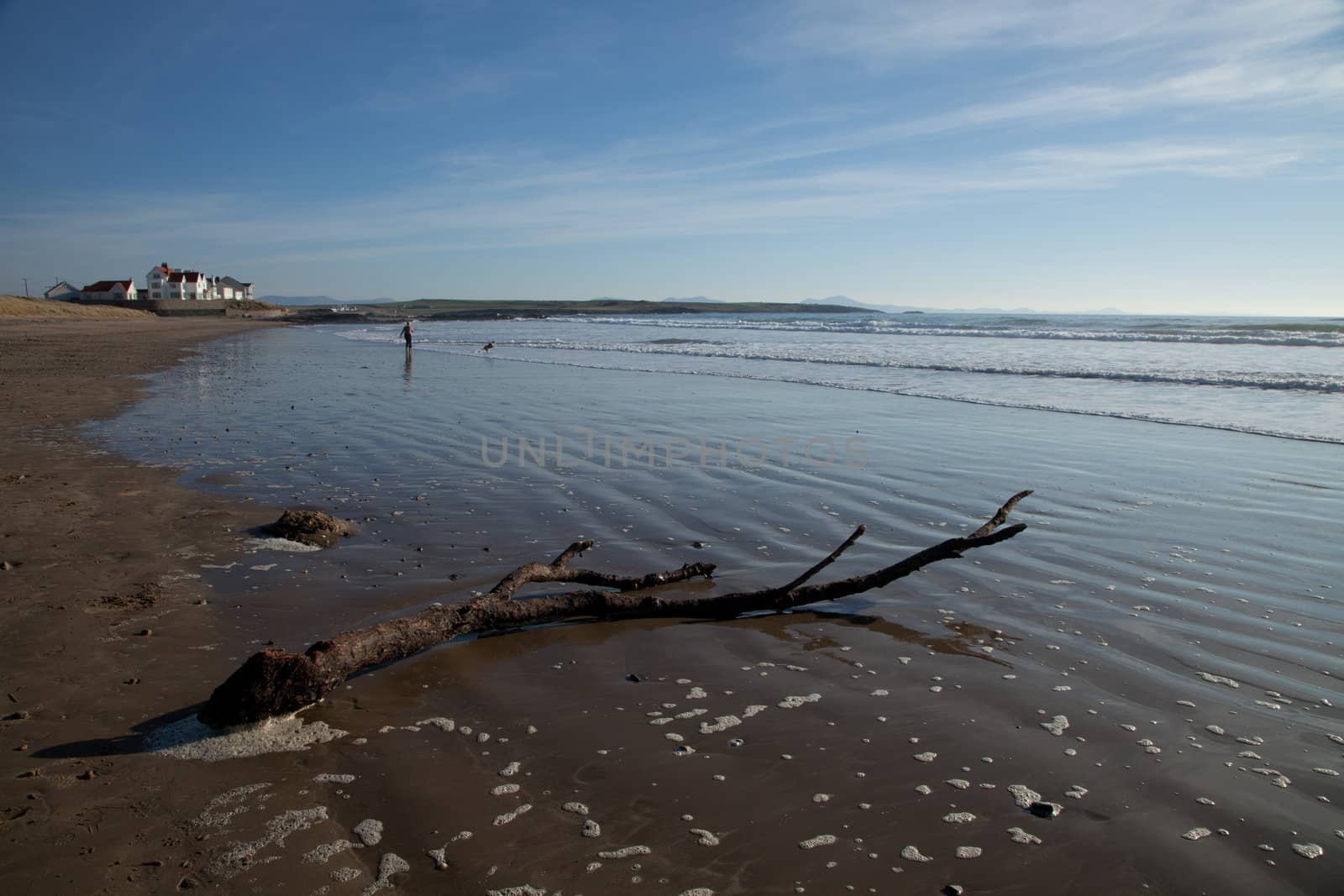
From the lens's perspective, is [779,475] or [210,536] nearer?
[210,536]

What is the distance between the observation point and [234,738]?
341 cm

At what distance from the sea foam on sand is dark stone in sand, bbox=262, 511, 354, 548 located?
2.79 metres

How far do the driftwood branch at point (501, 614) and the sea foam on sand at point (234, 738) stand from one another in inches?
2.1

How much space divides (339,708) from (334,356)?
1132 inches

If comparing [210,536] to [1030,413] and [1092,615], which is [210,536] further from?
[1030,413]

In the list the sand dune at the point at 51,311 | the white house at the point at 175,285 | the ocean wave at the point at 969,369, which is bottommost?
the ocean wave at the point at 969,369

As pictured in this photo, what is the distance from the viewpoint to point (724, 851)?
9.29ft

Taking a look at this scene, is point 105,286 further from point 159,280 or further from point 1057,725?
point 1057,725

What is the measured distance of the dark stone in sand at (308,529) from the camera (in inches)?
244

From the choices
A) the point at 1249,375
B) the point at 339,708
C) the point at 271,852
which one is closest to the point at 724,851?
the point at 271,852

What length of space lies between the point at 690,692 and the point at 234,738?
2.19m

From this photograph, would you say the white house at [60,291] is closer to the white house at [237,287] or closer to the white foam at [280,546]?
the white house at [237,287]

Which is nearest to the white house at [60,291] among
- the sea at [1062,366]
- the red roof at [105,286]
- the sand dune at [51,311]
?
the red roof at [105,286]

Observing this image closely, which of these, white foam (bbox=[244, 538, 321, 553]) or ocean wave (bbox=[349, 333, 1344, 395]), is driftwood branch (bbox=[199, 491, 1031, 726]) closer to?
white foam (bbox=[244, 538, 321, 553])
